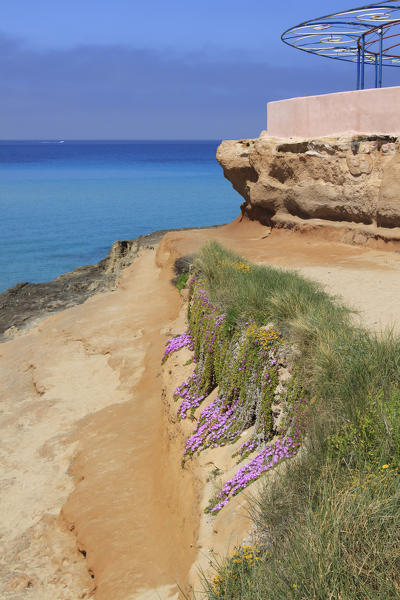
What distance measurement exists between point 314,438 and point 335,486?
2.39ft

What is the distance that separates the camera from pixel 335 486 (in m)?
3.83

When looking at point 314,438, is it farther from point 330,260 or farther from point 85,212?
point 85,212

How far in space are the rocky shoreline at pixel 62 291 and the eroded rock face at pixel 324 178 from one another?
5218 mm

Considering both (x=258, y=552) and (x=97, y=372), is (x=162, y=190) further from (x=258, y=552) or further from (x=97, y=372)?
(x=258, y=552)

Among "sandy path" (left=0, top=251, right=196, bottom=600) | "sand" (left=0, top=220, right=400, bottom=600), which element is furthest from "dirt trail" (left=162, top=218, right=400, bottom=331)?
"sandy path" (left=0, top=251, right=196, bottom=600)

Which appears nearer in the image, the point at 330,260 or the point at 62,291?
the point at 330,260

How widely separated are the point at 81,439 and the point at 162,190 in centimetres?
5206

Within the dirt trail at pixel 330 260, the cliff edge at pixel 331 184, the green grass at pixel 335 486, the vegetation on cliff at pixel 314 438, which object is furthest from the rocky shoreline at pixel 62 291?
the green grass at pixel 335 486

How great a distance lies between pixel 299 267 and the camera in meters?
11.3

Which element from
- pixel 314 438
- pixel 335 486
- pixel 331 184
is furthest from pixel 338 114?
pixel 335 486

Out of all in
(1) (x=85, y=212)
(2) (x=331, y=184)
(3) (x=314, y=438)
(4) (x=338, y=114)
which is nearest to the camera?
(3) (x=314, y=438)

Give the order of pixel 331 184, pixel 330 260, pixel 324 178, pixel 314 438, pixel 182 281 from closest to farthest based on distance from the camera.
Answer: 1. pixel 314 438
2. pixel 330 260
3. pixel 331 184
4. pixel 324 178
5. pixel 182 281

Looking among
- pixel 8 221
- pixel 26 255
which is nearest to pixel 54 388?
pixel 26 255

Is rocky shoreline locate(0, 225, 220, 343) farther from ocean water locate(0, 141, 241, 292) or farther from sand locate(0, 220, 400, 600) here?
ocean water locate(0, 141, 241, 292)
